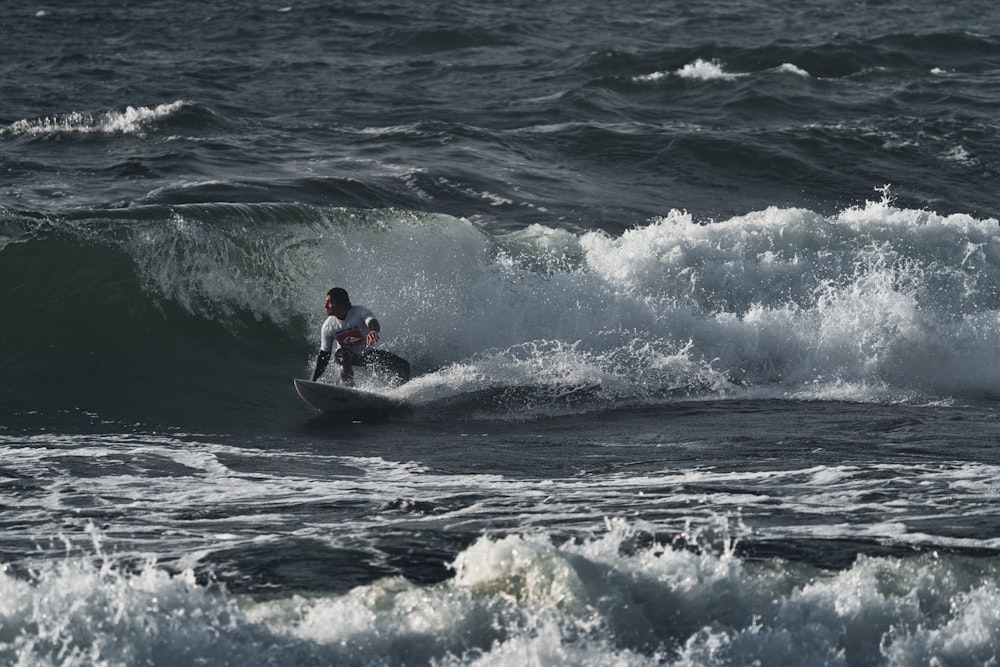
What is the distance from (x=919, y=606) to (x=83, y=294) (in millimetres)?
10933

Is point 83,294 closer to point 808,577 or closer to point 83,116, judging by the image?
point 83,116

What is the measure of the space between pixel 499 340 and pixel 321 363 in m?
2.60

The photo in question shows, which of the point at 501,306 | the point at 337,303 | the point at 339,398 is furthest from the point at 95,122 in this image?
the point at 339,398

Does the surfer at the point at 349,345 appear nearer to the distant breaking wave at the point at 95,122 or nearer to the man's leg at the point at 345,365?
the man's leg at the point at 345,365

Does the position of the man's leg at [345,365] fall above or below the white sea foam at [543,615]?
above

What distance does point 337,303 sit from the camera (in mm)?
12758

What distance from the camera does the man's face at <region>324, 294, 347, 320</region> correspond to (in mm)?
12734

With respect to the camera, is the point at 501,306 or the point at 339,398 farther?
the point at 501,306

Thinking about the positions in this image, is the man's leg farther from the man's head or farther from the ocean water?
the man's head

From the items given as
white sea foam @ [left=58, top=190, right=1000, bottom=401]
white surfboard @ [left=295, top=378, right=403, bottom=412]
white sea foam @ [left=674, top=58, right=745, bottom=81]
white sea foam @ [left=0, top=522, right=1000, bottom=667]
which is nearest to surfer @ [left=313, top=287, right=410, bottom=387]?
white surfboard @ [left=295, top=378, right=403, bottom=412]

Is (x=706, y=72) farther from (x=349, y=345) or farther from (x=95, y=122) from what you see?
(x=349, y=345)

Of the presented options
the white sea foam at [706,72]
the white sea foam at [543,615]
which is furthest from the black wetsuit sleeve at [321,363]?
the white sea foam at [706,72]

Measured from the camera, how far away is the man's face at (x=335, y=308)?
12.7m

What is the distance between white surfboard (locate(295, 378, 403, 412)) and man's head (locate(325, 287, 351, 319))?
26.5 inches
